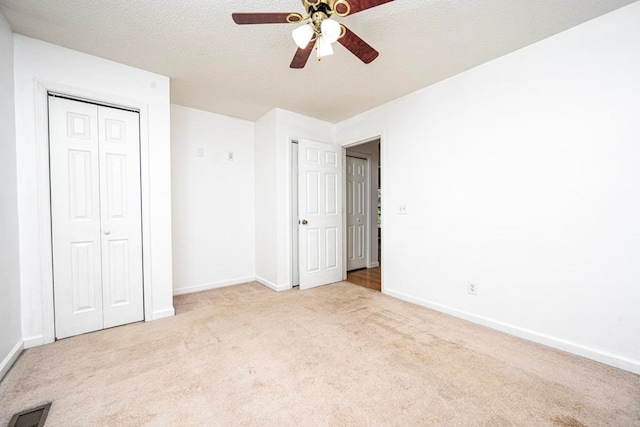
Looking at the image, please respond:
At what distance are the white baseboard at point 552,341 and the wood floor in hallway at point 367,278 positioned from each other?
3.39 feet

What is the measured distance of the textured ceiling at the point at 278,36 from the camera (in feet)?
5.98

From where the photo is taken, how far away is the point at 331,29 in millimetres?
1478

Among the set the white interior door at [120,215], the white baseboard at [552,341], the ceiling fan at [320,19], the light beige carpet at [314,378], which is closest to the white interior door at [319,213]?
the light beige carpet at [314,378]

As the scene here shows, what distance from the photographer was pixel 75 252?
7.78ft

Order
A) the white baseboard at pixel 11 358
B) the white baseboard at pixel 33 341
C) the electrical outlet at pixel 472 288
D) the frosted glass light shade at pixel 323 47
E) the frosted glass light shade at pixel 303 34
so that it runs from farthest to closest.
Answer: the electrical outlet at pixel 472 288, the white baseboard at pixel 33 341, the white baseboard at pixel 11 358, the frosted glass light shade at pixel 323 47, the frosted glass light shade at pixel 303 34

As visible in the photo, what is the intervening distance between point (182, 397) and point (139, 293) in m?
1.52

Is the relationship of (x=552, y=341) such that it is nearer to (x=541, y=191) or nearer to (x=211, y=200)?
(x=541, y=191)

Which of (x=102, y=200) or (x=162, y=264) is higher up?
(x=102, y=200)

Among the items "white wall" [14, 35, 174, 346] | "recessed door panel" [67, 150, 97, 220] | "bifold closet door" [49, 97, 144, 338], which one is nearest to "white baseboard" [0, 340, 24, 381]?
"white wall" [14, 35, 174, 346]

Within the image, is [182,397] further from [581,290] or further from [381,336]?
[581,290]

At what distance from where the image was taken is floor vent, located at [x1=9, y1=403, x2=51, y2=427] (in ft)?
4.51

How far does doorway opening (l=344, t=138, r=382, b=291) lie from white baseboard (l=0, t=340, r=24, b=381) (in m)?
3.88

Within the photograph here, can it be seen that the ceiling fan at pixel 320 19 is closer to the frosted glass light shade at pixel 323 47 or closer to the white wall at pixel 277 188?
the frosted glass light shade at pixel 323 47

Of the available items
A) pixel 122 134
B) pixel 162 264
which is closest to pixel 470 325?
pixel 162 264
